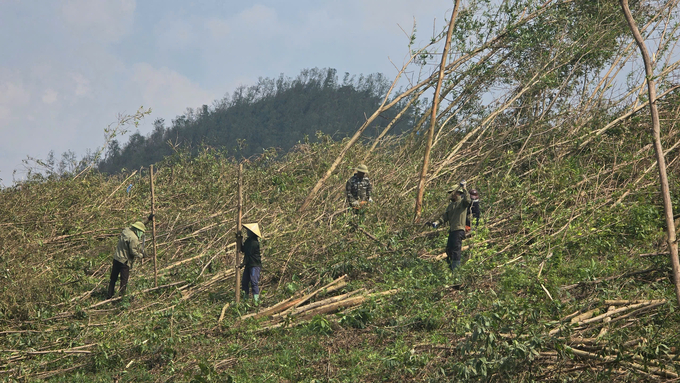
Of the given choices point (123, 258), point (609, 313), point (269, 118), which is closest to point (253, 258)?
point (123, 258)

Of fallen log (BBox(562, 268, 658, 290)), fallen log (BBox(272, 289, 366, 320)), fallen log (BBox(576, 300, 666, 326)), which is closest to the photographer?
fallen log (BBox(576, 300, 666, 326))

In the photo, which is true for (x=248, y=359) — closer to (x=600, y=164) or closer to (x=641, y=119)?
(x=600, y=164)

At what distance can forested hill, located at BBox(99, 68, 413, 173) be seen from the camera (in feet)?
129

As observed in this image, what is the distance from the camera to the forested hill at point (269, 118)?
129 ft

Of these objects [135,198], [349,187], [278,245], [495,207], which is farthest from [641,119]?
[135,198]

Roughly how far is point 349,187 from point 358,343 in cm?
448

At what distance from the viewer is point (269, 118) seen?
4294 cm

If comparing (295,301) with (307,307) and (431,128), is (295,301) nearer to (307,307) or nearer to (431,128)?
(307,307)

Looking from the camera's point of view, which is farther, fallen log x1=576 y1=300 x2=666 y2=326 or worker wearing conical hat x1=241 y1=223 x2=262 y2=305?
worker wearing conical hat x1=241 y1=223 x2=262 y2=305

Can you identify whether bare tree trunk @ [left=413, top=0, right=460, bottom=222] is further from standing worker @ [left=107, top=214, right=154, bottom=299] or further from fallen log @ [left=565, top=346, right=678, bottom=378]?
fallen log @ [left=565, top=346, right=678, bottom=378]

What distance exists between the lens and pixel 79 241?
10.6 metres

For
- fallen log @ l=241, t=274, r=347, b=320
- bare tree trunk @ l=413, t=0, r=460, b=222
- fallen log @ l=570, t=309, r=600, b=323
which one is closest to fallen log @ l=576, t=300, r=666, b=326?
fallen log @ l=570, t=309, r=600, b=323

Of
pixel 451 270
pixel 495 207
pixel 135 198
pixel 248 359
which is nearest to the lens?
pixel 248 359

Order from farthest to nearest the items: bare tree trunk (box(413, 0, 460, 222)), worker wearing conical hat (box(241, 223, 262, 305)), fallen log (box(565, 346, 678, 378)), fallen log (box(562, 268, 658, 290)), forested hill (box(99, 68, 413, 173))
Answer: forested hill (box(99, 68, 413, 173))
bare tree trunk (box(413, 0, 460, 222))
worker wearing conical hat (box(241, 223, 262, 305))
fallen log (box(562, 268, 658, 290))
fallen log (box(565, 346, 678, 378))
